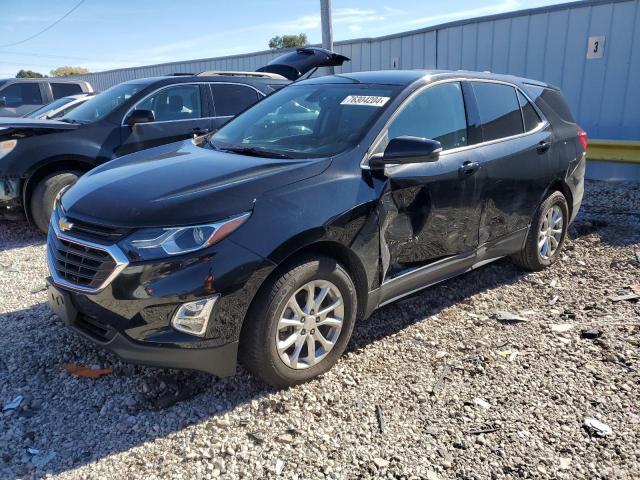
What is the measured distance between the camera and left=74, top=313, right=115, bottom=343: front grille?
2.67 meters

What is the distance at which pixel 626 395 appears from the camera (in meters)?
2.98

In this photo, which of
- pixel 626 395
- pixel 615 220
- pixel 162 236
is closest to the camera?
pixel 162 236

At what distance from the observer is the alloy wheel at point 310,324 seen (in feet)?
9.47

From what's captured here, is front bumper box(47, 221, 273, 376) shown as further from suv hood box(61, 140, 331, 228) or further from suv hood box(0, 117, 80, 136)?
suv hood box(0, 117, 80, 136)

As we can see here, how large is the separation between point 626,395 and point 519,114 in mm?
2368

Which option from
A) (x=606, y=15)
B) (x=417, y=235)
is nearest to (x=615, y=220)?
(x=606, y=15)

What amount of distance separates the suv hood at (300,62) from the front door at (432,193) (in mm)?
5377

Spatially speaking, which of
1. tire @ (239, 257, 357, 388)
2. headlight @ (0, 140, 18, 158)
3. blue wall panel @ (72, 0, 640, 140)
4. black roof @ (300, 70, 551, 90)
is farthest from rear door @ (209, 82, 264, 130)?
blue wall panel @ (72, 0, 640, 140)

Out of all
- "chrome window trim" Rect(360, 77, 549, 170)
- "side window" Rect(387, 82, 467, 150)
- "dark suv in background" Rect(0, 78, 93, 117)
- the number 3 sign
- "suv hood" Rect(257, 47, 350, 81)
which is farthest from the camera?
"dark suv in background" Rect(0, 78, 93, 117)

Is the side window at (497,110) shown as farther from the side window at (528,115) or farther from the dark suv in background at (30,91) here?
the dark suv in background at (30,91)

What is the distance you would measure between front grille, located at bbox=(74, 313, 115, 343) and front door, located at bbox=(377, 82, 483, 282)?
1584 mm

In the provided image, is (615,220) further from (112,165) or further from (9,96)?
(9,96)

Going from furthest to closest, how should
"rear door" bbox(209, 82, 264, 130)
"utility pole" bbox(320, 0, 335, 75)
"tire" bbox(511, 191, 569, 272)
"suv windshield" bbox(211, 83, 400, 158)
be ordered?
"utility pole" bbox(320, 0, 335, 75) < "rear door" bbox(209, 82, 264, 130) < "tire" bbox(511, 191, 569, 272) < "suv windshield" bbox(211, 83, 400, 158)

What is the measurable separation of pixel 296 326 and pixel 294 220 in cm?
60
